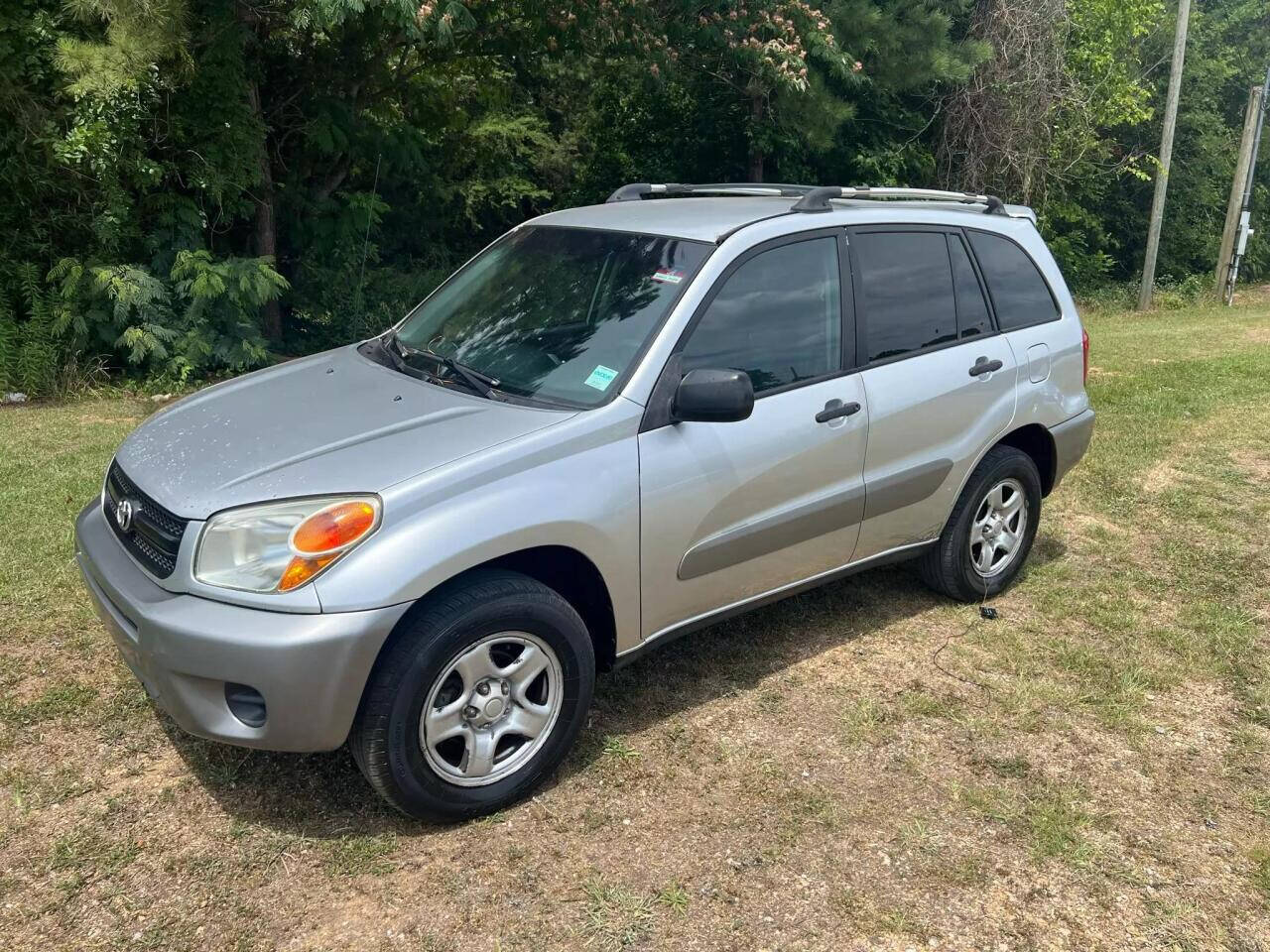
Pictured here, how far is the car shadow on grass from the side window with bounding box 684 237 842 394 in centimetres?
120

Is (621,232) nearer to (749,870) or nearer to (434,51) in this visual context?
(749,870)

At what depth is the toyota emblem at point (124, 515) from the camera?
3352 mm

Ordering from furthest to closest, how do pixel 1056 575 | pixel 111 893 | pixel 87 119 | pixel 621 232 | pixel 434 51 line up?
pixel 434 51 < pixel 87 119 < pixel 1056 575 < pixel 621 232 < pixel 111 893

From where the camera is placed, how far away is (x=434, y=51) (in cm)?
1093

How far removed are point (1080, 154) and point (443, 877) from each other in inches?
692

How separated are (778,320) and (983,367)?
1.16 metres

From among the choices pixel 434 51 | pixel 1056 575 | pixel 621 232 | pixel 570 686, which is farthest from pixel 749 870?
pixel 434 51

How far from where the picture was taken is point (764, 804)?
3408 millimetres

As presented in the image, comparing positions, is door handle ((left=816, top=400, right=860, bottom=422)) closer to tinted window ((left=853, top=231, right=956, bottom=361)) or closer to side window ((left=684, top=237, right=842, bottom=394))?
side window ((left=684, top=237, right=842, bottom=394))

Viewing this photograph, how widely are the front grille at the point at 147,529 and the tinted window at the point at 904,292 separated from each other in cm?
259

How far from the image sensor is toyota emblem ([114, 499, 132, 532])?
335 cm

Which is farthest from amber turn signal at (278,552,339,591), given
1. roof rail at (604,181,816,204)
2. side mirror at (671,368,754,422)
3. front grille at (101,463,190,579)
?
roof rail at (604,181,816,204)

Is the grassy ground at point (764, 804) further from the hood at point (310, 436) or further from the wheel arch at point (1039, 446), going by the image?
the hood at point (310, 436)

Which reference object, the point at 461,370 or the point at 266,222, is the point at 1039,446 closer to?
the point at 461,370
